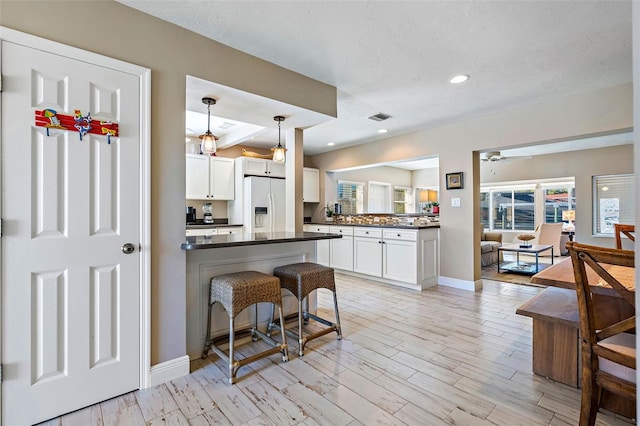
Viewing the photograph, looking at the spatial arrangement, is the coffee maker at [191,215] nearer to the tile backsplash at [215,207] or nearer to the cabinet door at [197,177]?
the tile backsplash at [215,207]

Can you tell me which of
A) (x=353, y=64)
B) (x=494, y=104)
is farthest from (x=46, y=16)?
(x=494, y=104)

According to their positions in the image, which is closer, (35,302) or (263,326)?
(35,302)

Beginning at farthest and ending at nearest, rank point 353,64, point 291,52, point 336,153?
point 336,153, point 353,64, point 291,52

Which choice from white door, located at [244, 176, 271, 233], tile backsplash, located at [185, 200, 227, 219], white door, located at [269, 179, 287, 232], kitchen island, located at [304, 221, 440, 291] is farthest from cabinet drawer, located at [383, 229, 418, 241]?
tile backsplash, located at [185, 200, 227, 219]

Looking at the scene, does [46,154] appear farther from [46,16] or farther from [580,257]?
[580,257]

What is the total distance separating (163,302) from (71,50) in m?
1.57

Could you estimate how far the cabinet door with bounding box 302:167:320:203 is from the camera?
615 centimetres

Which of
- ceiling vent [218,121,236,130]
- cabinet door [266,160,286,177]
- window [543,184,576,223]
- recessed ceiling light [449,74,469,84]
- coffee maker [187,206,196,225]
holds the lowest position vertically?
coffee maker [187,206,196,225]

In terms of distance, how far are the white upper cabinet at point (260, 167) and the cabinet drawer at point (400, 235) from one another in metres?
2.24

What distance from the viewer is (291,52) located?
242 cm

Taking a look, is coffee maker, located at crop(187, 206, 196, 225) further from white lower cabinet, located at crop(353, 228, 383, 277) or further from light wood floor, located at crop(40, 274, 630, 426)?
light wood floor, located at crop(40, 274, 630, 426)

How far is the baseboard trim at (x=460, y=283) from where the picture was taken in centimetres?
418

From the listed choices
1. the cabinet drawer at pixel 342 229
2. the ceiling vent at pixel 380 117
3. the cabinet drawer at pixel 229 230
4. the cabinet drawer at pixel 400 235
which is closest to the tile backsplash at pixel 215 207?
the cabinet drawer at pixel 229 230

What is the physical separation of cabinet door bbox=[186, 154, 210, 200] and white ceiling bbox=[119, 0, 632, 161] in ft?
6.96
